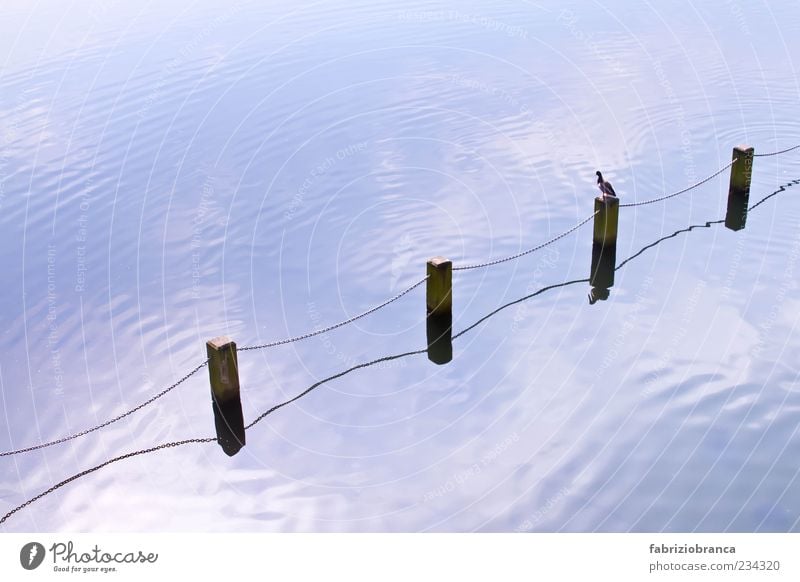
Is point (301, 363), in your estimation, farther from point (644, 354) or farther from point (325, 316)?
point (644, 354)

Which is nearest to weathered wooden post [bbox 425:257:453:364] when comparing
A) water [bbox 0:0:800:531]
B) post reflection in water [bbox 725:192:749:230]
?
water [bbox 0:0:800:531]

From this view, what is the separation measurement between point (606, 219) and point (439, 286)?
11.1 feet

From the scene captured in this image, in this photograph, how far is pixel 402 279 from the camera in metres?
16.1

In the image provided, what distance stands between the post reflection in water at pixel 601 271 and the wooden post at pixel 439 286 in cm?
296

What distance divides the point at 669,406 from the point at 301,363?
5.16 meters

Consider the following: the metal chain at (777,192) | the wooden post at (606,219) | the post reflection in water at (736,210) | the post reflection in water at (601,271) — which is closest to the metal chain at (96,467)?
the post reflection in water at (601,271)

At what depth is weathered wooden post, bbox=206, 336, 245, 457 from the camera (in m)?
11.2

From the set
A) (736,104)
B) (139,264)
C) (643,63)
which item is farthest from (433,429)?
(643,63)

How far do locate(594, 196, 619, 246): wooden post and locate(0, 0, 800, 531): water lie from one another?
886mm

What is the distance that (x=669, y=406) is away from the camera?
12562mm

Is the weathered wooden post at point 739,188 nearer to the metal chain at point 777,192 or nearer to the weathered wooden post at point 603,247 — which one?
the metal chain at point 777,192

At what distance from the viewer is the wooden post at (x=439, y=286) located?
42.5ft

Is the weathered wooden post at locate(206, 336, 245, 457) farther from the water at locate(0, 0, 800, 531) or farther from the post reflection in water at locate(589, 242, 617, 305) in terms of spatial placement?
the post reflection in water at locate(589, 242, 617, 305)

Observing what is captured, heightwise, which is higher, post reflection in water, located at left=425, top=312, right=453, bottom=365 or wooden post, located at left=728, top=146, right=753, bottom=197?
wooden post, located at left=728, top=146, right=753, bottom=197
